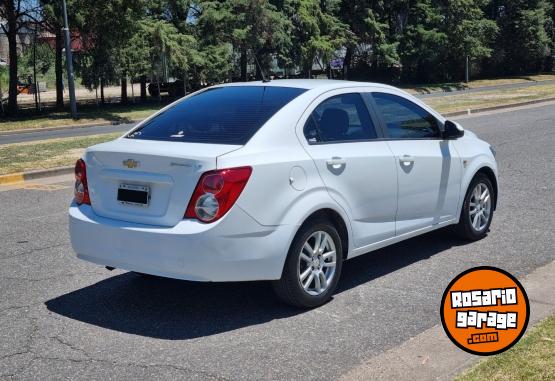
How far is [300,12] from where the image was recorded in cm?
4338

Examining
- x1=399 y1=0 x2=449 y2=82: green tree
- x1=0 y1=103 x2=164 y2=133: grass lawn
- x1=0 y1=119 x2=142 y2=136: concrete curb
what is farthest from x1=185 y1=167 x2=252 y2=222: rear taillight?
x1=399 y1=0 x2=449 y2=82: green tree

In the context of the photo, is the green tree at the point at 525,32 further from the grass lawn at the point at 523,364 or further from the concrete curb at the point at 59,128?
the grass lawn at the point at 523,364

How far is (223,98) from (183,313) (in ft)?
5.73

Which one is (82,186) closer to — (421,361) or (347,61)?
(421,361)

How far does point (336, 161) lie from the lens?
17.1 feet

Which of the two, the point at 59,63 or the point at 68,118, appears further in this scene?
the point at 59,63

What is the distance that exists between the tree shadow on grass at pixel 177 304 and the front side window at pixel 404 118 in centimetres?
119

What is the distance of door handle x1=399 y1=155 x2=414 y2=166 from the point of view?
19.1 feet

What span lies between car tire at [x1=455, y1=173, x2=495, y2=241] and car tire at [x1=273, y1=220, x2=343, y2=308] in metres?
2.00

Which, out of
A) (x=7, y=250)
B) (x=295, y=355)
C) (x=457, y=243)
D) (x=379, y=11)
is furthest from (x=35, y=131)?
(x=379, y=11)

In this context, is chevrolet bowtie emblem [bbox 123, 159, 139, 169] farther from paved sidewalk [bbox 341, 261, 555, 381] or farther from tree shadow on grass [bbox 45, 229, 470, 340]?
paved sidewalk [bbox 341, 261, 555, 381]

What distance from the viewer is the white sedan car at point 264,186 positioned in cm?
458

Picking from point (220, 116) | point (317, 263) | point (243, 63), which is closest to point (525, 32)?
point (243, 63)

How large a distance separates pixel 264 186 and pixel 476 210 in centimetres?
303
